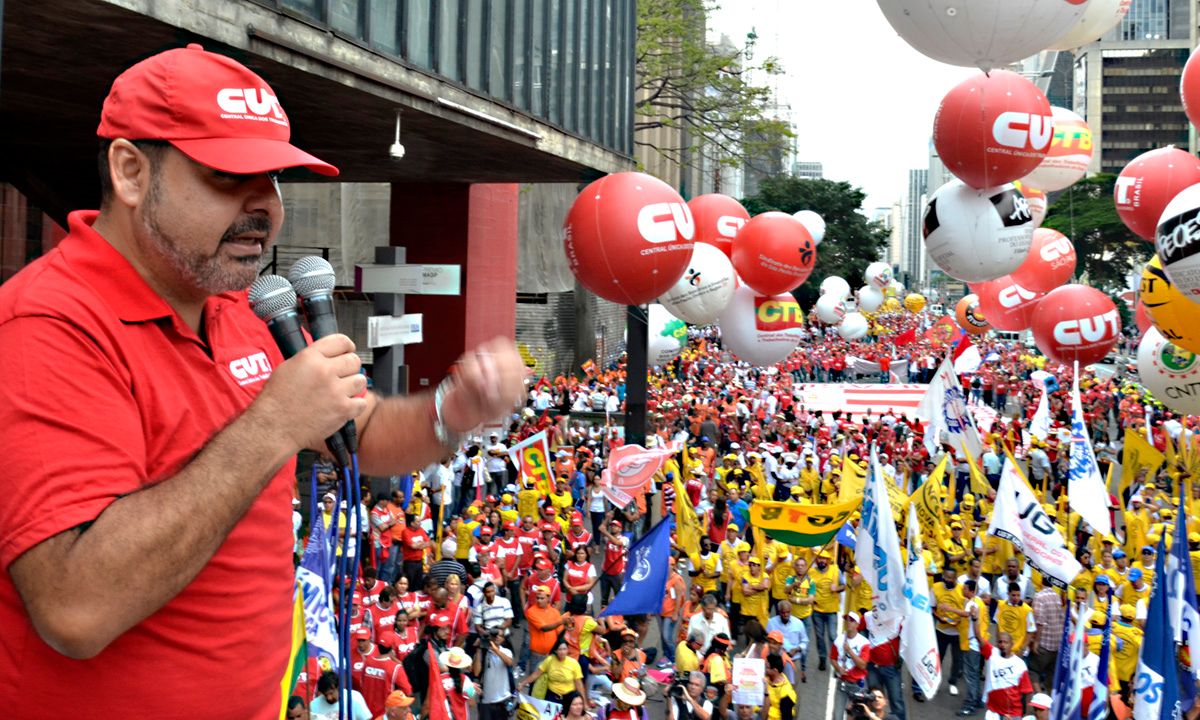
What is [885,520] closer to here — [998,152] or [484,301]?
[998,152]

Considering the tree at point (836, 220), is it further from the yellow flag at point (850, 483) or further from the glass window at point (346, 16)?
the glass window at point (346, 16)

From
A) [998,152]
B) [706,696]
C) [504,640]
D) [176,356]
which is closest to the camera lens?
[176,356]

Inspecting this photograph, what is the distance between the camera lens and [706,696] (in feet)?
27.4

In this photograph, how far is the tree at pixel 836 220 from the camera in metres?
63.6

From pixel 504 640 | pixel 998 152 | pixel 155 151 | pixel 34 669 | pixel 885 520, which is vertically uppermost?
pixel 998 152

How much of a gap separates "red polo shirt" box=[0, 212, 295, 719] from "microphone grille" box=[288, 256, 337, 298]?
2.01ft

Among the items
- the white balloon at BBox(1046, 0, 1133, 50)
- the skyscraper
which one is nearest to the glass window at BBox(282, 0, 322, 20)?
the white balloon at BBox(1046, 0, 1133, 50)

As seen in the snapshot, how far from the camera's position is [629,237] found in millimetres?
11367

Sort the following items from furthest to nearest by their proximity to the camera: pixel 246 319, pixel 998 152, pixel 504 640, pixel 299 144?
pixel 299 144, pixel 998 152, pixel 504 640, pixel 246 319

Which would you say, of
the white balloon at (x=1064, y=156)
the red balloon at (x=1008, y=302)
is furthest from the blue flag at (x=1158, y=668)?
the red balloon at (x=1008, y=302)

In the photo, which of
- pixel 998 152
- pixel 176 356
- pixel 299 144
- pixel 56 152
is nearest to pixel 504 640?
pixel 998 152

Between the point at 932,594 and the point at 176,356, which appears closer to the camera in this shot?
the point at 176,356

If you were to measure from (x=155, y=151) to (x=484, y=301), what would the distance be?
21197 millimetres

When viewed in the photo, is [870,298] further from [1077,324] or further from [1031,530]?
[1031,530]
